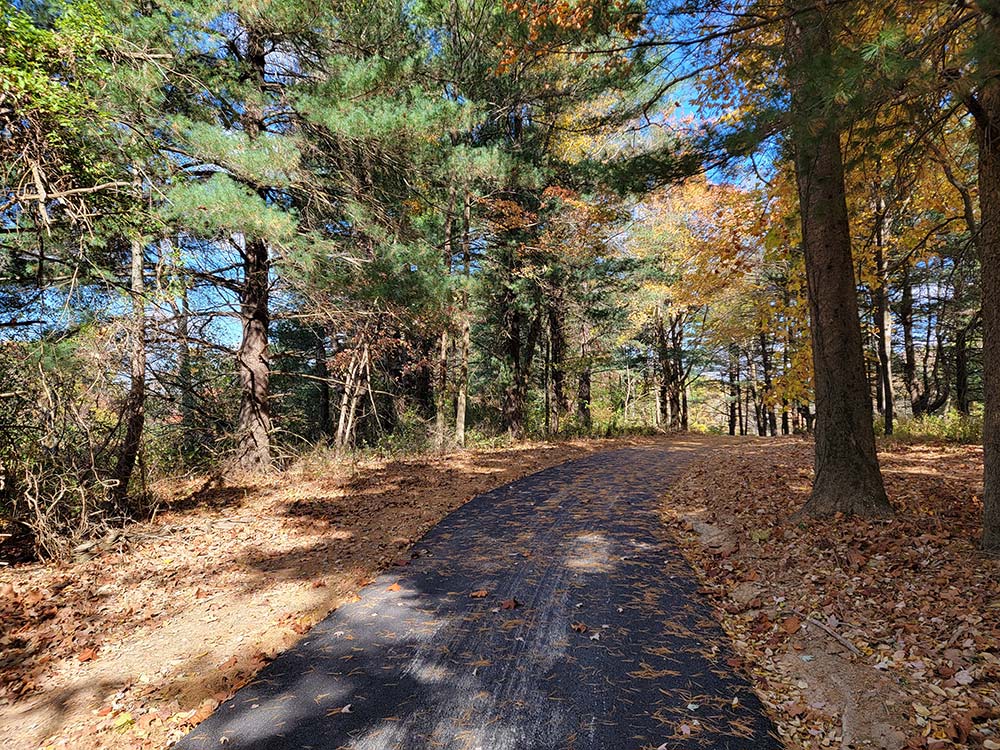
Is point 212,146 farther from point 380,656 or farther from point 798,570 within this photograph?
point 798,570

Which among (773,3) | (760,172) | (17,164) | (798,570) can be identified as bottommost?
(798,570)

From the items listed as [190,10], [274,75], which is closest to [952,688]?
[190,10]

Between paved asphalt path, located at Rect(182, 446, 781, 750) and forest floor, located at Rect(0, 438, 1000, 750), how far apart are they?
0.26 m

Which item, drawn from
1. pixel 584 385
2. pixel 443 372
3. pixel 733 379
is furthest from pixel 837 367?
pixel 733 379

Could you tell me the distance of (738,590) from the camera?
4.07 metres

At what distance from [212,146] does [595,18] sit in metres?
5.17

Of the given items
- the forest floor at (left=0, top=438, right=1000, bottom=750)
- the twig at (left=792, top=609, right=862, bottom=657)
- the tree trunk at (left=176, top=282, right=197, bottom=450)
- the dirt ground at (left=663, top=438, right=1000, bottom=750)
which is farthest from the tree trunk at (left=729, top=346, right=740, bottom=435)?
the tree trunk at (left=176, top=282, right=197, bottom=450)

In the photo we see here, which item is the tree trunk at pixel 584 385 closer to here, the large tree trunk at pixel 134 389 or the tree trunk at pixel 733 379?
the tree trunk at pixel 733 379

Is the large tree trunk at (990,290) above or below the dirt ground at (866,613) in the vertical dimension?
above

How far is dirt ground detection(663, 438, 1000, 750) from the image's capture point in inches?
→ 96.3

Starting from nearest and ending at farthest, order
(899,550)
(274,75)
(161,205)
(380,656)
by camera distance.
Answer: (380,656) < (899,550) < (161,205) < (274,75)

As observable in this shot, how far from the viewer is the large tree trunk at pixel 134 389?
5.20m

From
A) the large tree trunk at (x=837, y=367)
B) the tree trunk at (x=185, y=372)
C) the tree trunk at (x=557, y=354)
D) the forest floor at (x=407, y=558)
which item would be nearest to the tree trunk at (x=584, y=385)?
the tree trunk at (x=557, y=354)

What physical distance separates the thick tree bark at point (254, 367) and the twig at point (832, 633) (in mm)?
8460
